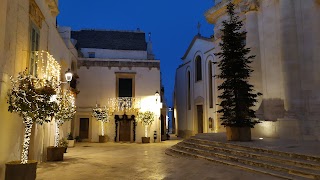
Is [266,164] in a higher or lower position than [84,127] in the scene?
lower

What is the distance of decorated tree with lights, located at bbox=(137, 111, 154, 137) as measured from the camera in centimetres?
2181

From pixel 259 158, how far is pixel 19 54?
24.6 feet

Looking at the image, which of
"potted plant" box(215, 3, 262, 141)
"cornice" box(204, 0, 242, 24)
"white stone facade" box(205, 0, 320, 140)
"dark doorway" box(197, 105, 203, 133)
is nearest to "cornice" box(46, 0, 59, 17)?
"potted plant" box(215, 3, 262, 141)

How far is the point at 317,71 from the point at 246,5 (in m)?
5.03

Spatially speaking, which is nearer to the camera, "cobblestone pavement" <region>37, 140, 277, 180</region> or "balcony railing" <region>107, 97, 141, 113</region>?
"cobblestone pavement" <region>37, 140, 277, 180</region>

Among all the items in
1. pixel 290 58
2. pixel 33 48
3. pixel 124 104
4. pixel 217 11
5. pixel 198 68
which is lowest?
pixel 124 104

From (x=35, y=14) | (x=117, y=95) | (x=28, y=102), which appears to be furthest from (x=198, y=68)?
(x=28, y=102)

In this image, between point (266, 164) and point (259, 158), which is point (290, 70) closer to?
point (259, 158)

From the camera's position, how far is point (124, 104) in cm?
2256

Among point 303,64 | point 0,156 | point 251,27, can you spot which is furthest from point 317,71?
point 0,156

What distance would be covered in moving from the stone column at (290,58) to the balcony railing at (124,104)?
12533 mm

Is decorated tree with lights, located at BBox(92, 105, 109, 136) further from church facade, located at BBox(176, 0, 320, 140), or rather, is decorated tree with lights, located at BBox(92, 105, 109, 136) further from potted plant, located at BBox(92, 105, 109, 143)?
church facade, located at BBox(176, 0, 320, 140)

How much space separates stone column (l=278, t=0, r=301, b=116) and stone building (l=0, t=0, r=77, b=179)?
9.72 m

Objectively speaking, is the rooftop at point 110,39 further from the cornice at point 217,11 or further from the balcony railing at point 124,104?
the cornice at point 217,11
